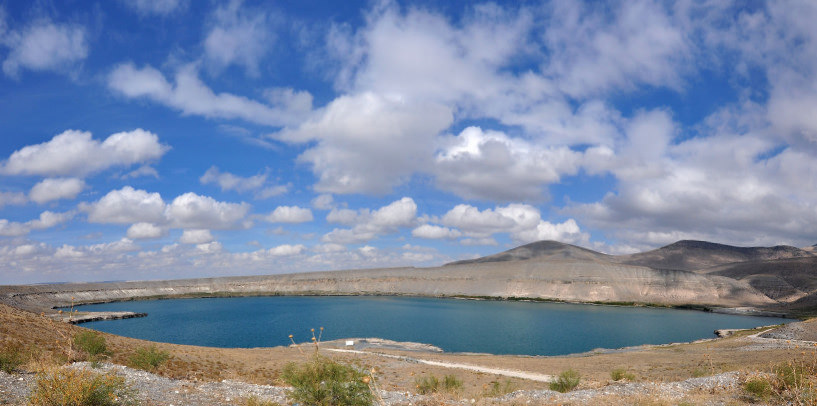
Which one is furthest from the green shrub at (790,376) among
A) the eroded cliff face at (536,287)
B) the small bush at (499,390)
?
the eroded cliff face at (536,287)

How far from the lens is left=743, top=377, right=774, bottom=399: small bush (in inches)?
561

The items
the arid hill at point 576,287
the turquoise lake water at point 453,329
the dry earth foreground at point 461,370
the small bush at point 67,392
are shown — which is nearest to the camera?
the small bush at point 67,392

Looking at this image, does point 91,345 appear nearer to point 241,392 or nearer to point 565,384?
point 241,392

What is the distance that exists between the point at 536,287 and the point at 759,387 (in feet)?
532

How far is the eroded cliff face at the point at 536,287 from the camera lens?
149m

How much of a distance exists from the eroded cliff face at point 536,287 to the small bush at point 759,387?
506ft

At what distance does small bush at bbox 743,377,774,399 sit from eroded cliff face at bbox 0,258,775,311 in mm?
154115

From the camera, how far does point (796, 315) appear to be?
110 metres

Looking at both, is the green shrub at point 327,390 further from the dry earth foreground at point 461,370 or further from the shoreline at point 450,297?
the shoreline at point 450,297

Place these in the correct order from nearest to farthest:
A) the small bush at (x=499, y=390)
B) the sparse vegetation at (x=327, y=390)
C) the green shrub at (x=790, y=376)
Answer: the sparse vegetation at (x=327, y=390) < the green shrub at (x=790, y=376) < the small bush at (x=499, y=390)

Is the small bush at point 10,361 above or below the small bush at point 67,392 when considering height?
below

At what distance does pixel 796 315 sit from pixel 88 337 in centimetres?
14811

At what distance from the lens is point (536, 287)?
170 metres

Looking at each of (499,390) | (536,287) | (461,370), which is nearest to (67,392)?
(499,390)
